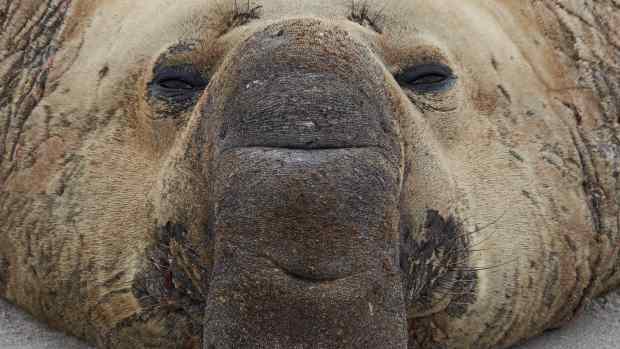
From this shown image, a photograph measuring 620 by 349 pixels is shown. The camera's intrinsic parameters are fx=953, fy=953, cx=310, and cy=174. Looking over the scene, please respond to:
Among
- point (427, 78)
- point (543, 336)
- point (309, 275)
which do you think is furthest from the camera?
point (543, 336)

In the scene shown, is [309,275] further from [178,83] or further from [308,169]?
[178,83]

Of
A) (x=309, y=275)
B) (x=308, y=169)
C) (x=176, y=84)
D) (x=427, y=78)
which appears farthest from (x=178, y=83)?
(x=309, y=275)

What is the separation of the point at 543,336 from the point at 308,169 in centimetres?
155

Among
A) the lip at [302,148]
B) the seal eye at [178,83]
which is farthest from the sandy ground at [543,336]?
the lip at [302,148]

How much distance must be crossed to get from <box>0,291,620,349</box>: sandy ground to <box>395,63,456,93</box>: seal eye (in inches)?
37.5

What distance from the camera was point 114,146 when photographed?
2.83 metres

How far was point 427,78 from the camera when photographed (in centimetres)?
268

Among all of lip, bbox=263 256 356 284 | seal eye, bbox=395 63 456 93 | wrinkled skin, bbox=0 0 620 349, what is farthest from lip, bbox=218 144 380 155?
seal eye, bbox=395 63 456 93

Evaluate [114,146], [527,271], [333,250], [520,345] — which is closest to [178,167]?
[114,146]

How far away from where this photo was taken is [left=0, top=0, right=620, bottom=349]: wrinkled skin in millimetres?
1971

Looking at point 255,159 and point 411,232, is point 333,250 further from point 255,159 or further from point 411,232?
point 411,232

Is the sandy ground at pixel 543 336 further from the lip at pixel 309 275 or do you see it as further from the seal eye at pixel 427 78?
the lip at pixel 309 275

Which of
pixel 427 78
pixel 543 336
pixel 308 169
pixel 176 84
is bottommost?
pixel 543 336

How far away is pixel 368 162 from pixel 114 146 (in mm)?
1063
